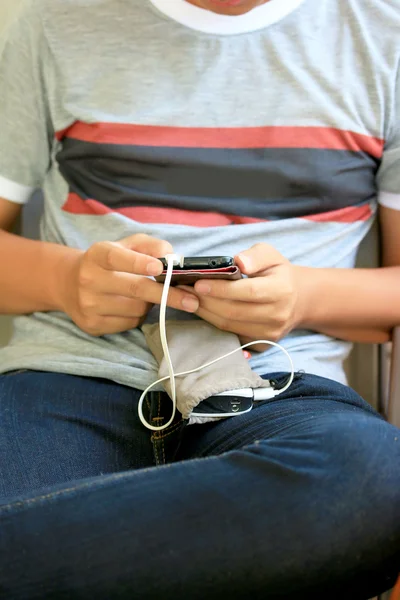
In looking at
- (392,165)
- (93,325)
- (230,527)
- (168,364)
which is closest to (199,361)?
(168,364)

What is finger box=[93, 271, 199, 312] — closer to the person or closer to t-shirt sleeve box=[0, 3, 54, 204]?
the person

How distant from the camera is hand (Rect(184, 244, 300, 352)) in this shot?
690 millimetres

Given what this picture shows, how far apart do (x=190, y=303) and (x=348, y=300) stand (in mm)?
229

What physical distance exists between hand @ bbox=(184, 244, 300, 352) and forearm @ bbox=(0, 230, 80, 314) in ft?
0.65

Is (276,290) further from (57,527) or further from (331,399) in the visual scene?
(57,527)

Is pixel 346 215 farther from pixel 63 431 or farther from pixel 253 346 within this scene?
pixel 63 431

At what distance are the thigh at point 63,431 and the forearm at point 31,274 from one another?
0.11m

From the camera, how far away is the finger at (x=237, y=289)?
0.69m

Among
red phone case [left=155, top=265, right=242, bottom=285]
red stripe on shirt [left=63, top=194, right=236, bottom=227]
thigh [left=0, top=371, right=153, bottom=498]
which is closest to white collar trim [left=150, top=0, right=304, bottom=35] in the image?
red stripe on shirt [left=63, top=194, right=236, bottom=227]

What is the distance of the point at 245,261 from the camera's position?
68 centimetres

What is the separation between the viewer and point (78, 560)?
47cm

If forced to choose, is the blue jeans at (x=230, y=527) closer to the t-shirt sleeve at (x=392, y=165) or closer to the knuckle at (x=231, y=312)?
the knuckle at (x=231, y=312)

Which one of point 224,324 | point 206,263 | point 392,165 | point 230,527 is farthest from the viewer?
point 392,165

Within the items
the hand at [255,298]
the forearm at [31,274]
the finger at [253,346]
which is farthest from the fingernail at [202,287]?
the forearm at [31,274]
